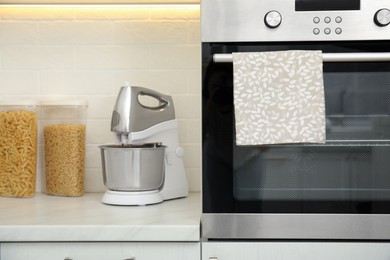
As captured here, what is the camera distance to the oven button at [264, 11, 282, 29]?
1.35 metres

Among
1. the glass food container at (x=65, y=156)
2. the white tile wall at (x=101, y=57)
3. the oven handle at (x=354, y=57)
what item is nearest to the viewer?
the oven handle at (x=354, y=57)

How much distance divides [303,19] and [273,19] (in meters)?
0.07

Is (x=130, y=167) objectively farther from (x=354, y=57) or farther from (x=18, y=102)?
(x=354, y=57)

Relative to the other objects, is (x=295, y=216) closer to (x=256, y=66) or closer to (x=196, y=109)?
(x=256, y=66)

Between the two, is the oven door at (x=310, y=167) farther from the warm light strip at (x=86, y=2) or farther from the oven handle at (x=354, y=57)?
the warm light strip at (x=86, y=2)

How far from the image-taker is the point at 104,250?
4.57 feet

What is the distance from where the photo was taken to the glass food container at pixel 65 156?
5.96 ft

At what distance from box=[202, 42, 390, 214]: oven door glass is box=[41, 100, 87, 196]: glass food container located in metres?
0.58

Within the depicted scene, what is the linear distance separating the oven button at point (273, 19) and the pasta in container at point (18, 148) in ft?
2.85

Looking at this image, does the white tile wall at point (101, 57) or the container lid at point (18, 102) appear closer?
the container lid at point (18, 102)

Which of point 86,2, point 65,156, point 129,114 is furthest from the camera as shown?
point 86,2

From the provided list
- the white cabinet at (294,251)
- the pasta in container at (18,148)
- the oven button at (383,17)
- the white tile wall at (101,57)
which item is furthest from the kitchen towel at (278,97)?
the pasta in container at (18,148)

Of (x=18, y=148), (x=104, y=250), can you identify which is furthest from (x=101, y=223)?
(x=18, y=148)

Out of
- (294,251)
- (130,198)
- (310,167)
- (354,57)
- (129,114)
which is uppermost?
(354,57)
